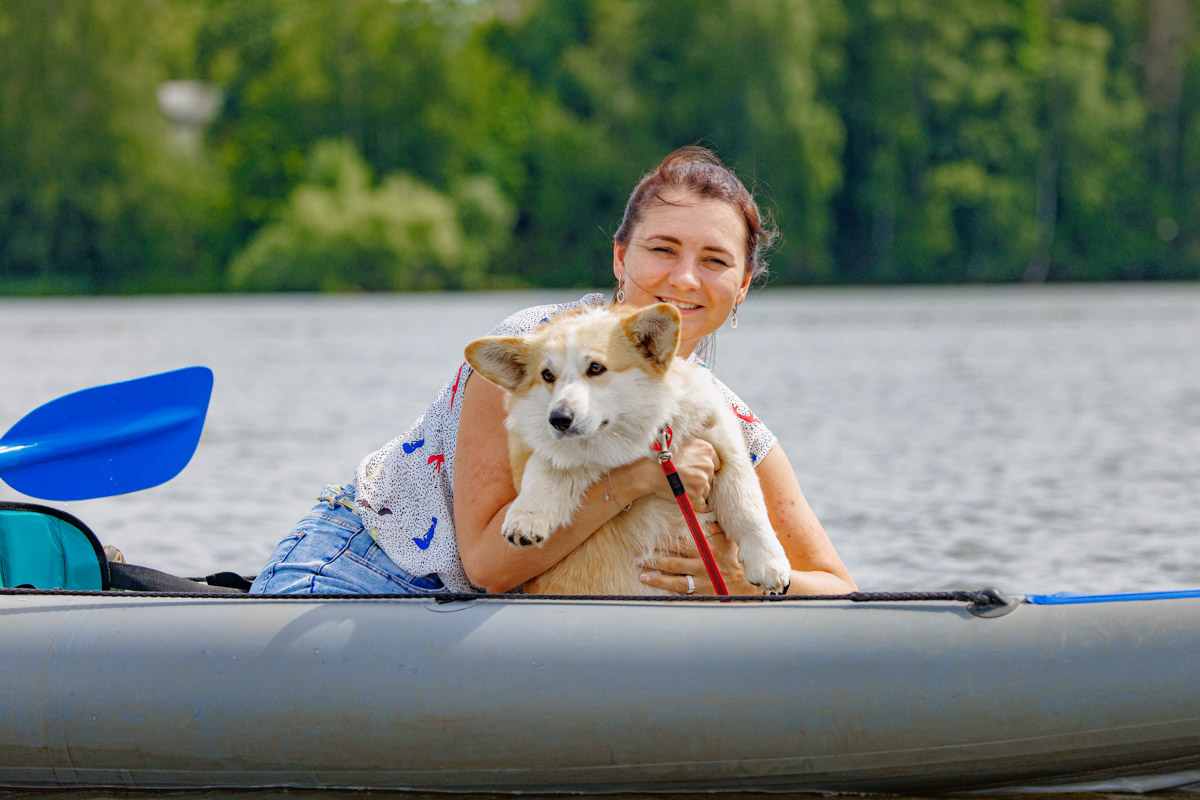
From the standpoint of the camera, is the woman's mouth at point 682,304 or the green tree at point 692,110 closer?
the woman's mouth at point 682,304

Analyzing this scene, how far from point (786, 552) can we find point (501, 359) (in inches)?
36.1

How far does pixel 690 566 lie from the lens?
297 centimetres

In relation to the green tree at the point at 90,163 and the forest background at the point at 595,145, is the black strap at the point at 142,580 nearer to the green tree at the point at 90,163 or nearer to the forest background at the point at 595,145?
the forest background at the point at 595,145

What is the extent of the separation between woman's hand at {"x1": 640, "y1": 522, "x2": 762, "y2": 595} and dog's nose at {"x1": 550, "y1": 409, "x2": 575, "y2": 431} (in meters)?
0.49

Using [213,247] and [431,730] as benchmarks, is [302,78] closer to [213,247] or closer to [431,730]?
[213,247]

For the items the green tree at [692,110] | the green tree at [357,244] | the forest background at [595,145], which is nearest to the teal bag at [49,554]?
the green tree at [357,244]

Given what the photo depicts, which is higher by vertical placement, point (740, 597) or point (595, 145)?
point (595, 145)

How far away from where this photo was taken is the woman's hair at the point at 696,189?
10.2 feet

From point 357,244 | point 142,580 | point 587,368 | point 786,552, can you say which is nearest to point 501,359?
point 587,368

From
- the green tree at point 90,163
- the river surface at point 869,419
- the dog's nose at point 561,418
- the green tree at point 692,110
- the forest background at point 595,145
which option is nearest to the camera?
the dog's nose at point 561,418

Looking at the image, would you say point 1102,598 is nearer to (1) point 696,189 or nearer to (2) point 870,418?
(1) point 696,189

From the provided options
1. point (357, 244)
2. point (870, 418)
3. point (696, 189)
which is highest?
point (696, 189)

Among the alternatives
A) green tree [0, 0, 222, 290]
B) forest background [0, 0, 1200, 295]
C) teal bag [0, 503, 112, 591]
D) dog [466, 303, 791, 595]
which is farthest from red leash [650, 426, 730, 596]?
green tree [0, 0, 222, 290]

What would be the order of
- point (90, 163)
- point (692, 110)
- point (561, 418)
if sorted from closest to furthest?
point (561, 418), point (90, 163), point (692, 110)
